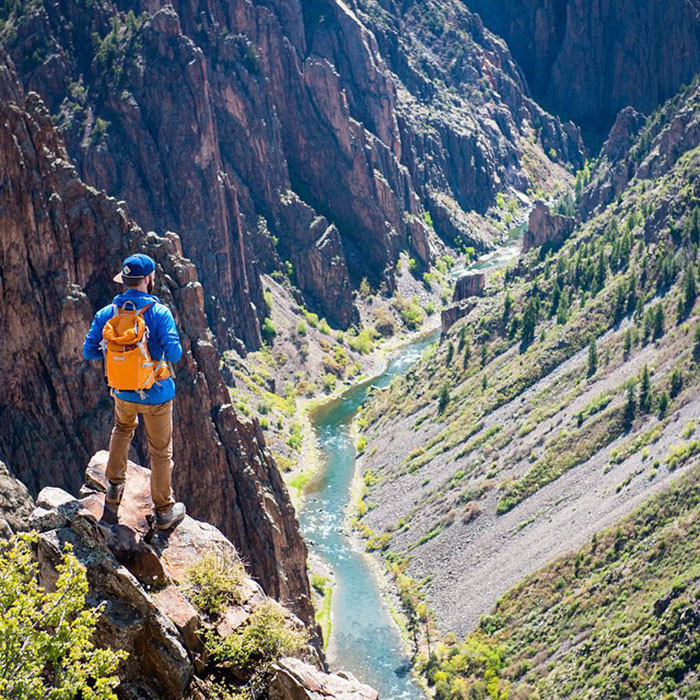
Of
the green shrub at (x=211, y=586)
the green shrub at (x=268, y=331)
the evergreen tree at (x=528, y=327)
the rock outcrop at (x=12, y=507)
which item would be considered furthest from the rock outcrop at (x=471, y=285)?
the green shrub at (x=211, y=586)

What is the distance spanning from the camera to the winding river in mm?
82000

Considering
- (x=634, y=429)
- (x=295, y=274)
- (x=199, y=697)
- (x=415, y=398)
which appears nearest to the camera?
(x=199, y=697)

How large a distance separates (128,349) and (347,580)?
8017 centimetres

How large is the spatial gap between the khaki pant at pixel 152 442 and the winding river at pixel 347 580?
59.7 metres

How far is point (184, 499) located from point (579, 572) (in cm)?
3232

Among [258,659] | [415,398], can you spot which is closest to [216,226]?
[415,398]

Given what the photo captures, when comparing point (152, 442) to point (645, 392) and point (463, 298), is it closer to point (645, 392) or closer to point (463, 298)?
point (645, 392)

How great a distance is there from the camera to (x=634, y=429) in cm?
9612

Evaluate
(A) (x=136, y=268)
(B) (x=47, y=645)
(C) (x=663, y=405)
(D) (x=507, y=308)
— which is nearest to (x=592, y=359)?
(C) (x=663, y=405)

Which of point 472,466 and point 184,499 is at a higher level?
point 184,499

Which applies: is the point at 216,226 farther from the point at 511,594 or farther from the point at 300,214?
the point at 511,594

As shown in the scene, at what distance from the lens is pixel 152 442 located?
22.5 metres

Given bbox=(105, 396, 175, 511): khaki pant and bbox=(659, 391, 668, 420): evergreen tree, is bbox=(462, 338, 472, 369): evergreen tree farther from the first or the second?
bbox=(105, 396, 175, 511): khaki pant

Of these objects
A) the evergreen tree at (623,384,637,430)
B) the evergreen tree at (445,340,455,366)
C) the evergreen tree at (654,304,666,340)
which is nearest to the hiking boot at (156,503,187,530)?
the evergreen tree at (623,384,637,430)
